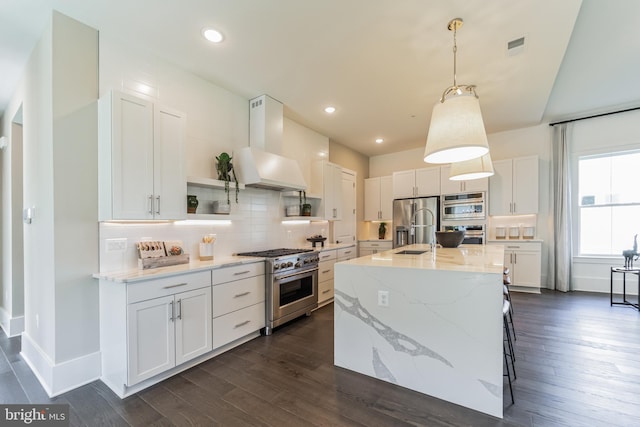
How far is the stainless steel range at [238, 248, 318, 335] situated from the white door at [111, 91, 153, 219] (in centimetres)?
146

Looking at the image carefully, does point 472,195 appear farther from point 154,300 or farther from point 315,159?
point 154,300

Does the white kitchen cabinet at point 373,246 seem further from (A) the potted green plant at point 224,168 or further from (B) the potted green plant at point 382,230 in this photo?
(A) the potted green plant at point 224,168

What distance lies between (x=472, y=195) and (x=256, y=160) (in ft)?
14.0

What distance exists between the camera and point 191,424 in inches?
A: 70.6

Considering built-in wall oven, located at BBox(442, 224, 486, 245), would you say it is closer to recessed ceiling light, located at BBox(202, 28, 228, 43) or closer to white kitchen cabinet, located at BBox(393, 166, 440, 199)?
white kitchen cabinet, located at BBox(393, 166, 440, 199)

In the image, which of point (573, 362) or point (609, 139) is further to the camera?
point (609, 139)

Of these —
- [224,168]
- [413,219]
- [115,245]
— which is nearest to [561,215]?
[413,219]

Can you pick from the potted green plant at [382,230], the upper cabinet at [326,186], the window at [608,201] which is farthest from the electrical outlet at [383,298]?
the window at [608,201]

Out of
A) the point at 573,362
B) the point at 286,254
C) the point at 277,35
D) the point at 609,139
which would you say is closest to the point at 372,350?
the point at 286,254

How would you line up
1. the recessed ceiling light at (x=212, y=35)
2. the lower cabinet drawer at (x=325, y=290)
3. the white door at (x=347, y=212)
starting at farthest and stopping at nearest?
the white door at (x=347, y=212)
the lower cabinet drawer at (x=325, y=290)
the recessed ceiling light at (x=212, y=35)

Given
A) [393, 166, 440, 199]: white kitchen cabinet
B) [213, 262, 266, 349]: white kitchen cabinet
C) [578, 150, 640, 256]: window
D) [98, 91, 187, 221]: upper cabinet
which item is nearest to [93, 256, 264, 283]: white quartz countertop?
[213, 262, 266, 349]: white kitchen cabinet

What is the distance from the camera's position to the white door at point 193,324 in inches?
93.7

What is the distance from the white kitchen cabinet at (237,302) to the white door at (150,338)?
44 centimetres

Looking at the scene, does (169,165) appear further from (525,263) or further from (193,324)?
(525,263)
